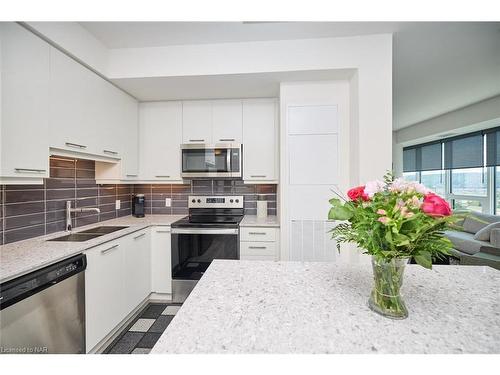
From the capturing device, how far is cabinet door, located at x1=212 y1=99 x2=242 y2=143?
8.59 feet

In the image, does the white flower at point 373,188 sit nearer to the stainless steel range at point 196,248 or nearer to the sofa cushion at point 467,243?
the stainless steel range at point 196,248

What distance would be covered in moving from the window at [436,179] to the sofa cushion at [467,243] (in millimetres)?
1585

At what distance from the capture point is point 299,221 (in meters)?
2.19

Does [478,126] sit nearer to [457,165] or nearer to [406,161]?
[457,165]

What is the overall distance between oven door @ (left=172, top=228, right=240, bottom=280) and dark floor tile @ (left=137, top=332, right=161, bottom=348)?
54 cm

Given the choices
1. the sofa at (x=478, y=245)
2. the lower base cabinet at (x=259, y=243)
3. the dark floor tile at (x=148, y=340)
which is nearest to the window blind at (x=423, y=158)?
the sofa at (x=478, y=245)

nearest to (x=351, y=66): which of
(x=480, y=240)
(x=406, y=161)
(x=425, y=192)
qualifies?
(x=425, y=192)

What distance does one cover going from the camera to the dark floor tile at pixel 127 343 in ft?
5.74

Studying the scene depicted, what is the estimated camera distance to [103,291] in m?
1.71

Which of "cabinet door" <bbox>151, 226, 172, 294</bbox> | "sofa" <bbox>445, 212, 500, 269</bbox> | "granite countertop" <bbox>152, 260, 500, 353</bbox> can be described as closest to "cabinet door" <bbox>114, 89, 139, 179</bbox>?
"cabinet door" <bbox>151, 226, 172, 294</bbox>

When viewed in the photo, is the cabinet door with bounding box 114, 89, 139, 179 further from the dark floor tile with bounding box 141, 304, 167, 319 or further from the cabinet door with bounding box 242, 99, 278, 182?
the dark floor tile with bounding box 141, 304, 167, 319

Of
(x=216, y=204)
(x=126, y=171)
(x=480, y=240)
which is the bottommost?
(x=480, y=240)

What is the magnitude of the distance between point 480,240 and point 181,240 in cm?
421

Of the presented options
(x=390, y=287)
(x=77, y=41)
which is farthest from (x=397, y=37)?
(x=77, y=41)
